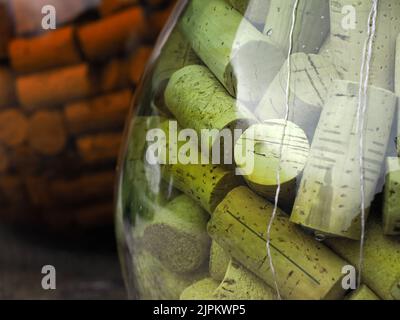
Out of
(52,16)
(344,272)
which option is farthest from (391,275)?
(52,16)

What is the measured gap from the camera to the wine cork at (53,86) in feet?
3.16

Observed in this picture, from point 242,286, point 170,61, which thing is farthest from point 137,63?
point 242,286

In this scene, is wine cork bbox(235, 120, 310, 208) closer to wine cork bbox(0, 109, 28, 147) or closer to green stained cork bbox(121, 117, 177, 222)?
green stained cork bbox(121, 117, 177, 222)

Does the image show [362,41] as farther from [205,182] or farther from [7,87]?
[7,87]

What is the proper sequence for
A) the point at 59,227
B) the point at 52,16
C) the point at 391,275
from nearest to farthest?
the point at 391,275 → the point at 52,16 → the point at 59,227

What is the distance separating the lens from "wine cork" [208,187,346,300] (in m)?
0.42

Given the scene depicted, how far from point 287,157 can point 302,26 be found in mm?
76

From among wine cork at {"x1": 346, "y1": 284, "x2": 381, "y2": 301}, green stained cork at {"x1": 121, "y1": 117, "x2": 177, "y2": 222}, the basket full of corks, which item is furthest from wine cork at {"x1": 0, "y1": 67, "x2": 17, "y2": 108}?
wine cork at {"x1": 346, "y1": 284, "x2": 381, "y2": 301}

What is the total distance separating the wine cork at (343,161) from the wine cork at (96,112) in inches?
23.2

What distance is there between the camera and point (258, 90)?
0.44 m

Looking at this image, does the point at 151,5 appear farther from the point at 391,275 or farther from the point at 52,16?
the point at 391,275

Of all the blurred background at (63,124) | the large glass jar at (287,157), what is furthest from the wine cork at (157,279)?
the blurred background at (63,124)

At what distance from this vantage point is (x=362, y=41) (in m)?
0.42

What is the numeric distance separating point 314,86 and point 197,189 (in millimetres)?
94
